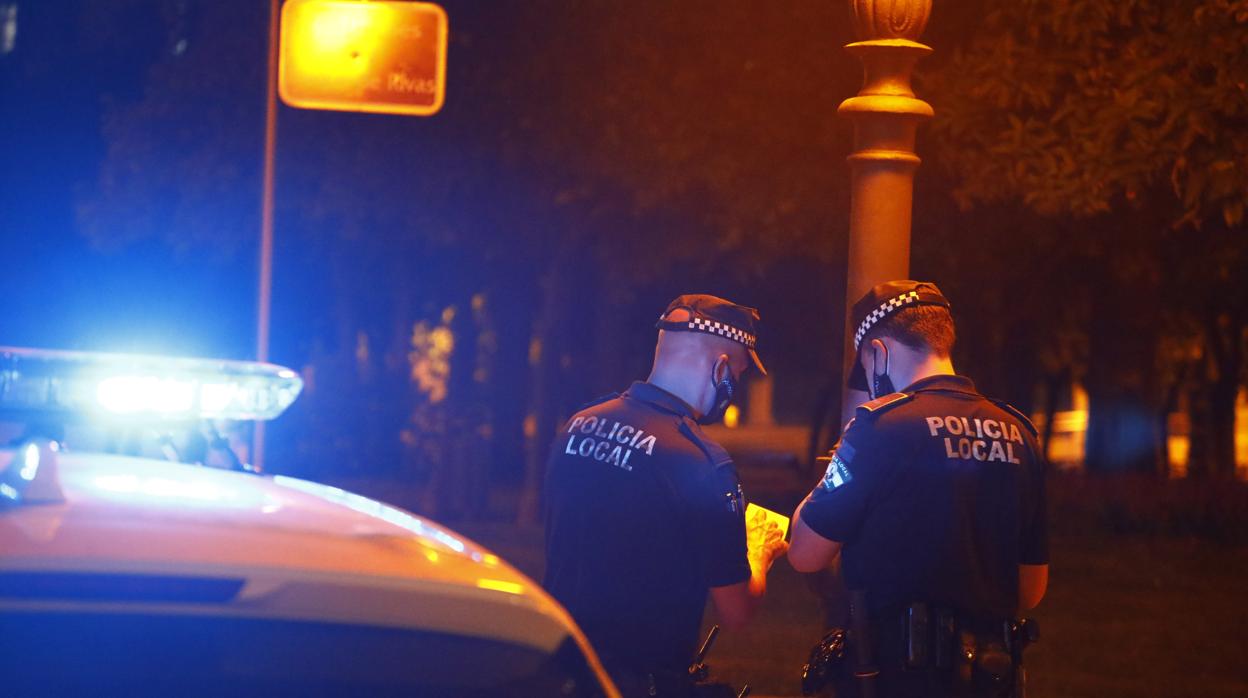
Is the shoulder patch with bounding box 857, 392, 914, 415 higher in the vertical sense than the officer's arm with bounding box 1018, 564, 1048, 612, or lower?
higher

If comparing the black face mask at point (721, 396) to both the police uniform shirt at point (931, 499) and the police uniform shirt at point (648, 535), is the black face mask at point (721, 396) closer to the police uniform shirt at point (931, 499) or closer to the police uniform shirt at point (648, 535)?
the police uniform shirt at point (648, 535)

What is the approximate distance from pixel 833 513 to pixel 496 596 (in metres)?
2.24

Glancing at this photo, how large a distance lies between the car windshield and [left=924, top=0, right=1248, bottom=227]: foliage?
6885mm

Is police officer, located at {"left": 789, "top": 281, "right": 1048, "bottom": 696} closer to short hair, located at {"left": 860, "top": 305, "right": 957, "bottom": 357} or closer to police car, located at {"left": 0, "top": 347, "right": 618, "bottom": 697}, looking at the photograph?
short hair, located at {"left": 860, "top": 305, "right": 957, "bottom": 357}

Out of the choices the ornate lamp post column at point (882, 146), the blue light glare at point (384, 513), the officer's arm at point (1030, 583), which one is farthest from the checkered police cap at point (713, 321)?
the blue light glare at point (384, 513)

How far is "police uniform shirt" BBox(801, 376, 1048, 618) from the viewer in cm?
372

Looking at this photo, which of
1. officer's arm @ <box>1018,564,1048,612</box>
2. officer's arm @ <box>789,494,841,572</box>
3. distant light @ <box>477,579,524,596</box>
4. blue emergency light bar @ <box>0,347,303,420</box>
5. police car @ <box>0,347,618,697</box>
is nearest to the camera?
police car @ <box>0,347,618,697</box>

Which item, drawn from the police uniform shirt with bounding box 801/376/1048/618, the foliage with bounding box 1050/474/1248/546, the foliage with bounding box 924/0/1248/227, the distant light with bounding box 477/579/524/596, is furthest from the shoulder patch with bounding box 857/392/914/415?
the foliage with bounding box 1050/474/1248/546

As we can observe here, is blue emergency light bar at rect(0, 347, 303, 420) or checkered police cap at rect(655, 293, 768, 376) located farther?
checkered police cap at rect(655, 293, 768, 376)

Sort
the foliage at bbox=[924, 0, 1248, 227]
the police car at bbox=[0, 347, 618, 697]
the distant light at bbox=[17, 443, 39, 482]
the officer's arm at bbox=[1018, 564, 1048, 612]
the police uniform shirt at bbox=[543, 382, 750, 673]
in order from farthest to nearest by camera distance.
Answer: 1. the foliage at bbox=[924, 0, 1248, 227]
2. the officer's arm at bbox=[1018, 564, 1048, 612]
3. the police uniform shirt at bbox=[543, 382, 750, 673]
4. the distant light at bbox=[17, 443, 39, 482]
5. the police car at bbox=[0, 347, 618, 697]

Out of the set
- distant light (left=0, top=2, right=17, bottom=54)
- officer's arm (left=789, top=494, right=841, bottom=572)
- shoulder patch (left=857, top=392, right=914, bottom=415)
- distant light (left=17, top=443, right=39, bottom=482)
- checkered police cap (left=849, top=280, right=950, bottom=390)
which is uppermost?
distant light (left=0, top=2, right=17, bottom=54)

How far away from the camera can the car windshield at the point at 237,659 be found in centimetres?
155

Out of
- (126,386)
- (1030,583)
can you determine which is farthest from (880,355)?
(126,386)

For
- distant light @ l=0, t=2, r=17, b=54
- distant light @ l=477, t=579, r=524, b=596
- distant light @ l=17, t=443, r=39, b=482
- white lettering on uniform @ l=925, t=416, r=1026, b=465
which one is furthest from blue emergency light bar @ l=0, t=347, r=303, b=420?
distant light @ l=0, t=2, r=17, b=54
